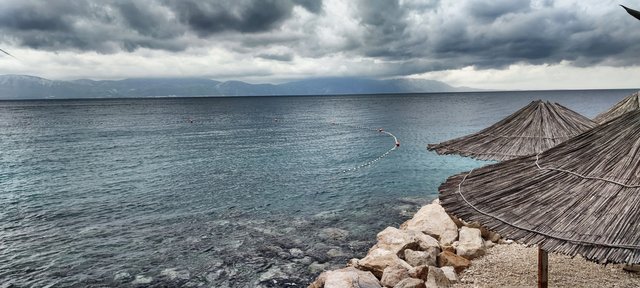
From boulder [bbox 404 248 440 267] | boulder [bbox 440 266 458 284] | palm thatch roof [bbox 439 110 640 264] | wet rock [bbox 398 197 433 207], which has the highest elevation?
palm thatch roof [bbox 439 110 640 264]

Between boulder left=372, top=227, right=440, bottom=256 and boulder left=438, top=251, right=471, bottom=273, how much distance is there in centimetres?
81

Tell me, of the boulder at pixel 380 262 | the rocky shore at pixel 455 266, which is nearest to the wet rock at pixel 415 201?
the rocky shore at pixel 455 266

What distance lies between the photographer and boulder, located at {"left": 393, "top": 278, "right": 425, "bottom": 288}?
13.1 meters

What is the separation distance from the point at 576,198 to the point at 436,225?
1288 cm

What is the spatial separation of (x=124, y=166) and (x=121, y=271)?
28.5 m

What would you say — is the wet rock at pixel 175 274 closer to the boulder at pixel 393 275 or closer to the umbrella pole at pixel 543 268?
the boulder at pixel 393 275

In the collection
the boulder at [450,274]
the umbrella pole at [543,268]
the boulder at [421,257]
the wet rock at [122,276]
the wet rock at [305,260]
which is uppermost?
the umbrella pole at [543,268]

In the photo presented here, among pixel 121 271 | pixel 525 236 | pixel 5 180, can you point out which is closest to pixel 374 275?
pixel 525 236

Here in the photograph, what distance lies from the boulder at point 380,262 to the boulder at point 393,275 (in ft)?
1.16

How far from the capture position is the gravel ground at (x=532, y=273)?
42.3 feet

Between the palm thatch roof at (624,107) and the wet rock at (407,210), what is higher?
the palm thatch roof at (624,107)

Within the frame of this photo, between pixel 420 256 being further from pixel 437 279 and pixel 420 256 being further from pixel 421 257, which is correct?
pixel 437 279

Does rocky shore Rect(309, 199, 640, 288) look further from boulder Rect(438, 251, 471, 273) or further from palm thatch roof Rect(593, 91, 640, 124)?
palm thatch roof Rect(593, 91, 640, 124)

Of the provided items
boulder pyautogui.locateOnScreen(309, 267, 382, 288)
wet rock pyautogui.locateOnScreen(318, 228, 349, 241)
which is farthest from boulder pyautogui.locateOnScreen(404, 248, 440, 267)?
wet rock pyautogui.locateOnScreen(318, 228, 349, 241)
